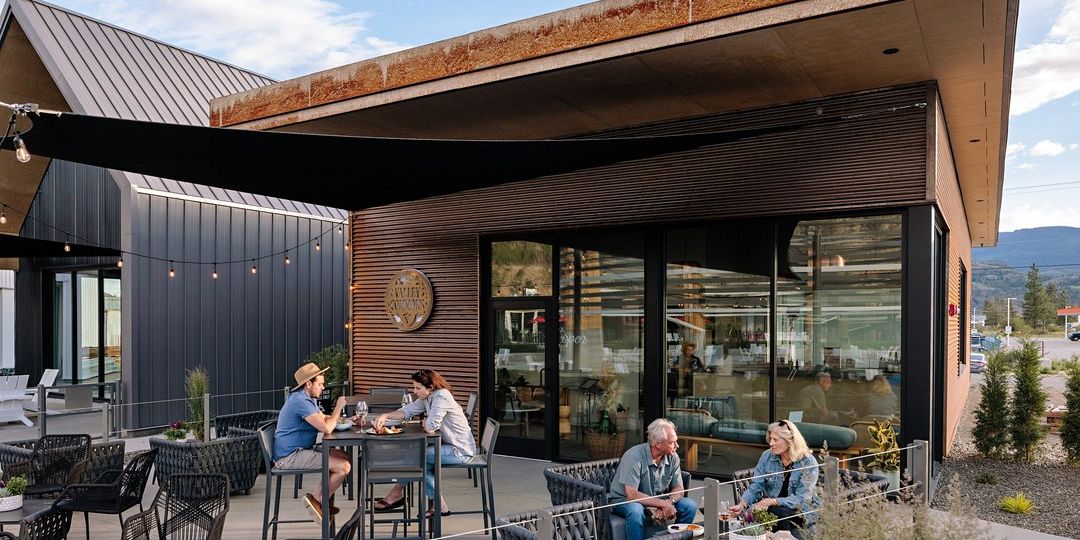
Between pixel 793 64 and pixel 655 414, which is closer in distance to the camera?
pixel 793 64

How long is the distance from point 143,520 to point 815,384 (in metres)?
5.53

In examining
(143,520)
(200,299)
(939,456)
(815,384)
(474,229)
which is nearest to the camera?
(143,520)

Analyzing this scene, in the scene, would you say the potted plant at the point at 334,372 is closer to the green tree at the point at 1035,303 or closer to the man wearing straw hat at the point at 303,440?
the man wearing straw hat at the point at 303,440

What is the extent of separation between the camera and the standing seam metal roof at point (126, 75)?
11.0 m

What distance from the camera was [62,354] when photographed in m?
15.0

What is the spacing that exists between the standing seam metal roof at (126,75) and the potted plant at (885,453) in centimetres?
876

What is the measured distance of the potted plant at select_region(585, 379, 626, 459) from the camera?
8359 millimetres

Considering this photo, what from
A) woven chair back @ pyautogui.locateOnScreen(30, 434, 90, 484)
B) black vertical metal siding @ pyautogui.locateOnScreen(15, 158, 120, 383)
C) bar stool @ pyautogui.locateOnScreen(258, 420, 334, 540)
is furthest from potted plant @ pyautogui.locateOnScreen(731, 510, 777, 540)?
black vertical metal siding @ pyautogui.locateOnScreen(15, 158, 120, 383)

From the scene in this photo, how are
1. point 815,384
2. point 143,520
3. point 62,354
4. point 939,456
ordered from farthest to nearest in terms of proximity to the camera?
point 62,354 → point 939,456 → point 815,384 → point 143,520

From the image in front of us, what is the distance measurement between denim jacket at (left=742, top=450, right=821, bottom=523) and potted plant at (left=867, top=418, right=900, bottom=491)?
2113 millimetres

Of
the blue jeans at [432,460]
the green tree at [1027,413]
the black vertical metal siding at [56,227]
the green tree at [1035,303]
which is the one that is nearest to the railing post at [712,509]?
the blue jeans at [432,460]

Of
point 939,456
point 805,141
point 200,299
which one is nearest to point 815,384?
point 805,141

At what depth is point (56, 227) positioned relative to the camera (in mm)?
14102

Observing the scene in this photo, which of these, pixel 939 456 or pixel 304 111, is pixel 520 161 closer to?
pixel 304 111
